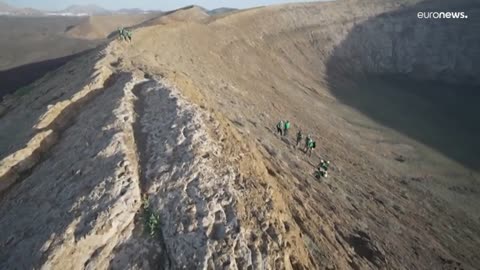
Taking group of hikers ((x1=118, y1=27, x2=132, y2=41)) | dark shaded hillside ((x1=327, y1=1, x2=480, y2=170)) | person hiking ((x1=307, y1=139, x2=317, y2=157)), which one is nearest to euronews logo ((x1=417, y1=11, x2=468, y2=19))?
dark shaded hillside ((x1=327, y1=1, x2=480, y2=170))

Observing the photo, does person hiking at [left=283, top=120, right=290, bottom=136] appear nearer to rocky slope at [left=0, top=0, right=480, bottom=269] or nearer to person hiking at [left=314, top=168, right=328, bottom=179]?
Answer: rocky slope at [left=0, top=0, right=480, bottom=269]

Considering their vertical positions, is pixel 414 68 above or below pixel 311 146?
below

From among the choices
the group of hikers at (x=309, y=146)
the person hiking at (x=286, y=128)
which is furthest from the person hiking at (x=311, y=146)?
the person hiking at (x=286, y=128)

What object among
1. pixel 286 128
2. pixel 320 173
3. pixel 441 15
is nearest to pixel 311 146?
pixel 286 128

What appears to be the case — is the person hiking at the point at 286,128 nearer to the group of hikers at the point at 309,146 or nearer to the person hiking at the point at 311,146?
the group of hikers at the point at 309,146

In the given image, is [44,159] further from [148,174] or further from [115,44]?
[115,44]

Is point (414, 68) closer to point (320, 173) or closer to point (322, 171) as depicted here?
point (322, 171)
